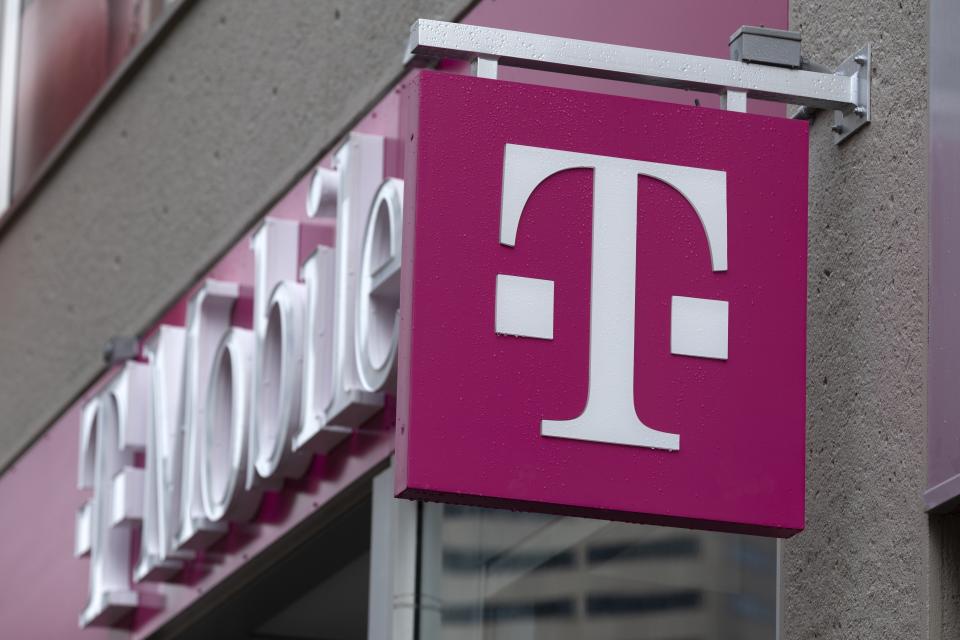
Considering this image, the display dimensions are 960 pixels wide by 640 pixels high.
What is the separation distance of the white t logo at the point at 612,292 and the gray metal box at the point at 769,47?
38 cm

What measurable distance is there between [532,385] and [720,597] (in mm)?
1228

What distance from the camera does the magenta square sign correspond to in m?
3.34

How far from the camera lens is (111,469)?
7020mm

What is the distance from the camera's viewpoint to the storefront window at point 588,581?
436 cm

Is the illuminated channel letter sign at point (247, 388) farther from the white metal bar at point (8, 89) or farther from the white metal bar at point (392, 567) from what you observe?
the white metal bar at point (8, 89)

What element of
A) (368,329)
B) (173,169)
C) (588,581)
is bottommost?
(588,581)

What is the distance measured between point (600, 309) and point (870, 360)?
577 mm

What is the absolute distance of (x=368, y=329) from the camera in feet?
17.1

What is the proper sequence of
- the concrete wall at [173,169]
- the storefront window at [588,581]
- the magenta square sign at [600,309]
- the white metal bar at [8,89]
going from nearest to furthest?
the magenta square sign at [600,309], the storefront window at [588,581], the concrete wall at [173,169], the white metal bar at [8,89]

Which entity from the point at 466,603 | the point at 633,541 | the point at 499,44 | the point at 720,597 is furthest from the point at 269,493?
the point at 499,44

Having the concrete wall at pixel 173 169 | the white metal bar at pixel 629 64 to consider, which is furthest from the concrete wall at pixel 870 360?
the concrete wall at pixel 173 169

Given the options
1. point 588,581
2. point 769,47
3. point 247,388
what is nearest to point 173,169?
point 247,388

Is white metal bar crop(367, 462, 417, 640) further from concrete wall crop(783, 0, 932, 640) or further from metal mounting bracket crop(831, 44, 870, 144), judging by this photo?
metal mounting bracket crop(831, 44, 870, 144)

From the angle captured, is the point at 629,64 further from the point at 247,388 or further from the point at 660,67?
the point at 247,388
